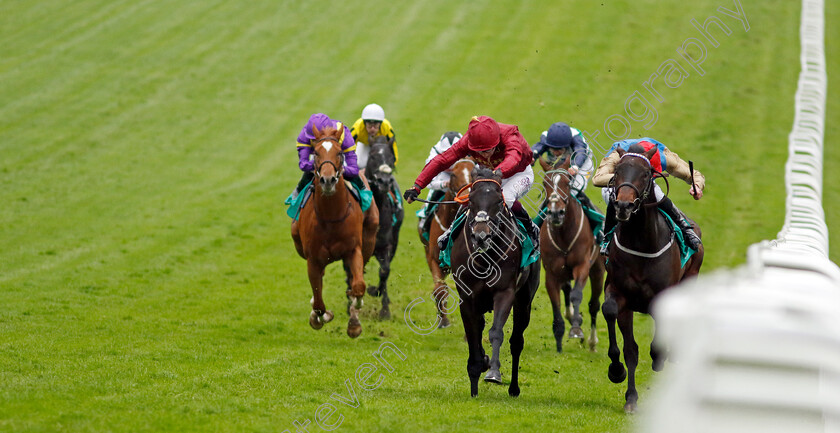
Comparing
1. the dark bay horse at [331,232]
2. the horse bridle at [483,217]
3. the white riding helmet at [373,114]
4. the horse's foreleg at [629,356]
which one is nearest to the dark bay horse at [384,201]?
the white riding helmet at [373,114]

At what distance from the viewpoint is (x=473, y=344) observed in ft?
25.1

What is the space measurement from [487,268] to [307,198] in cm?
320

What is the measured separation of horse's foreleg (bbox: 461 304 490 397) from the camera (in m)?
7.64

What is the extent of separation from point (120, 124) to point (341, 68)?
23.9ft

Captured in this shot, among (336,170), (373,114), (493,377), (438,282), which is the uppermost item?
(373,114)

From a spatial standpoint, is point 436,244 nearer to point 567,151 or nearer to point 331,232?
point 331,232

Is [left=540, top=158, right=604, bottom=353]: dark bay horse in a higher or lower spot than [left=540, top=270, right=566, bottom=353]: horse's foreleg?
higher

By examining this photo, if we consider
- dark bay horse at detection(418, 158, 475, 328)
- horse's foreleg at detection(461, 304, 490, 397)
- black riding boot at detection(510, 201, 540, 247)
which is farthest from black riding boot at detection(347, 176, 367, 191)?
horse's foreleg at detection(461, 304, 490, 397)

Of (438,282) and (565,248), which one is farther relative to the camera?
(438,282)

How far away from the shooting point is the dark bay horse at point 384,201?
11.4 m

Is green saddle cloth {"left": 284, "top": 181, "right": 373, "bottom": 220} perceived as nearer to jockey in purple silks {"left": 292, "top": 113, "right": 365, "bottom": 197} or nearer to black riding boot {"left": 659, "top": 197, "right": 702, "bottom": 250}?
jockey in purple silks {"left": 292, "top": 113, "right": 365, "bottom": 197}

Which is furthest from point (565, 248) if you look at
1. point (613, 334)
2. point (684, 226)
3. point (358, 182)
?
point (613, 334)

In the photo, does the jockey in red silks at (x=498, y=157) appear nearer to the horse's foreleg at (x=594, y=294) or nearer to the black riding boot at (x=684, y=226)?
the black riding boot at (x=684, y=226)

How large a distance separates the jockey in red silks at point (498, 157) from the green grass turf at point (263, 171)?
1738 millimetres
